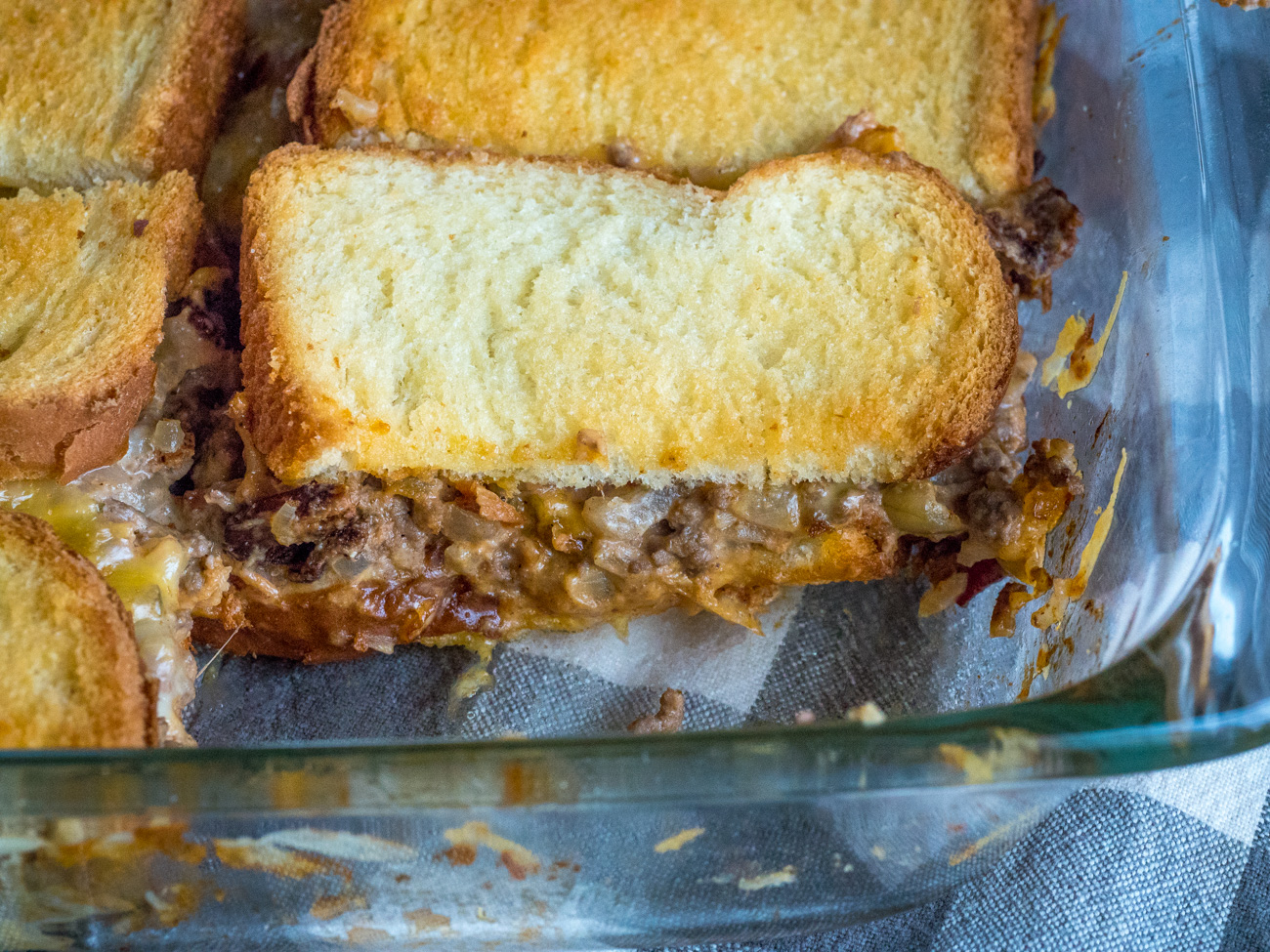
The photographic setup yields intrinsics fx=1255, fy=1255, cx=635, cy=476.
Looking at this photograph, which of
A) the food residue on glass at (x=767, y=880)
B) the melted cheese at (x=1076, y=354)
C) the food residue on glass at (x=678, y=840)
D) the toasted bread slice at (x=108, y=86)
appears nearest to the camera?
the food residue on glass at (x=678, y=840)

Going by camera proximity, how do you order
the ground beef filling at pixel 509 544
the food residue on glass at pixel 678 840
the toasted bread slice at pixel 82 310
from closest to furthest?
the food residue on glass at pixel 678 840 → the toasted bread slice at pixel 82 310 → the ground beef filling at pixel 509 544

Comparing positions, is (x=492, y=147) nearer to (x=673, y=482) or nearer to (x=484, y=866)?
(x=673, y=482)

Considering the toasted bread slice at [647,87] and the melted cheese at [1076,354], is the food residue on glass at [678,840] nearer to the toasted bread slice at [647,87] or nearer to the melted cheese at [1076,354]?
the melted cheese at [1076,354]

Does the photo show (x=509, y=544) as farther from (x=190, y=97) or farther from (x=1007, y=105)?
(x=1007, y=105)

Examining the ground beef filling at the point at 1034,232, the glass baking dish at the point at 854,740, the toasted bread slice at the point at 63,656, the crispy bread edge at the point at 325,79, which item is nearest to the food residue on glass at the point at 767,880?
the glass baking dish at the point at 854,740

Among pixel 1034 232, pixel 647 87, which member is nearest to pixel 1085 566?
pixel 1034 232

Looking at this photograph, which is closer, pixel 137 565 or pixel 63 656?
pixel 63 656

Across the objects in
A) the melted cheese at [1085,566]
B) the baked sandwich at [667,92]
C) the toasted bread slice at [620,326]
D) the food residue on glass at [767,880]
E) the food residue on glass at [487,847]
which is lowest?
the food residue on glass at [767,880]
